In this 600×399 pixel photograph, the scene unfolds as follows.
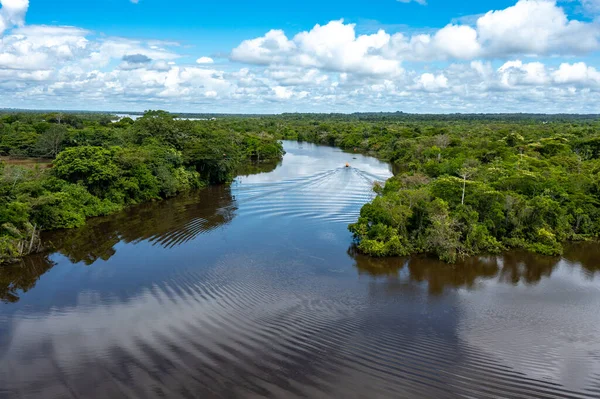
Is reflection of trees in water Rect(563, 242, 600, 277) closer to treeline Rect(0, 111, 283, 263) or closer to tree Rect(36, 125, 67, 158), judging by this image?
treeline Rect(0, 111, 283, 263)

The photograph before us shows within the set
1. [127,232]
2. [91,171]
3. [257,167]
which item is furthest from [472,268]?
[257,167]

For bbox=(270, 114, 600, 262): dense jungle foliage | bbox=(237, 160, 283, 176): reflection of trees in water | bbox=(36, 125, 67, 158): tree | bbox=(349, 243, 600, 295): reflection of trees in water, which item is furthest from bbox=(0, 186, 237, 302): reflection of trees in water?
bbox=(36, 125, 67, 158): tree

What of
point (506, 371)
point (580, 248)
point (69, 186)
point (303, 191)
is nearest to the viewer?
point (506, 371)

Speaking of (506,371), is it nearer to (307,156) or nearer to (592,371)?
(592,371)

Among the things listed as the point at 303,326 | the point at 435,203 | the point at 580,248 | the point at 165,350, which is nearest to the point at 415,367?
the point at 303,326

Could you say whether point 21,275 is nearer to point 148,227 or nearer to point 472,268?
point 148,227
